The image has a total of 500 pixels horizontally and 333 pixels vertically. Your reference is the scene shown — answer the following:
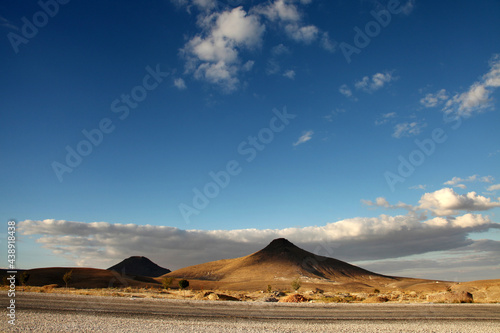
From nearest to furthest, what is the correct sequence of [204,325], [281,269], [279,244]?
[204,325], [281,269], [279,244]

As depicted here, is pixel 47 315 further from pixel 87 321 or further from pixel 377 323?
pixel 377 323

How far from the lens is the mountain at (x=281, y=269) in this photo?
134375 mm

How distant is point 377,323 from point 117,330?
10.7m

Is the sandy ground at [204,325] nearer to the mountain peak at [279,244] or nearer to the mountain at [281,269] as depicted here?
the mountain at [281,269]

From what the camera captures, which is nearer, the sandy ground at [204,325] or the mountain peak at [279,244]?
the sandy ground at [204,325]

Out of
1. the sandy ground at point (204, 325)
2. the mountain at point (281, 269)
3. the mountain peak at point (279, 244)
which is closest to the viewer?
the sandy ground at point (204, 325)

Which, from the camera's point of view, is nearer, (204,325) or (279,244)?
(204,325)

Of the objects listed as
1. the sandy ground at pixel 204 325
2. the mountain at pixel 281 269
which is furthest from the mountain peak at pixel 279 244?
the sandy ground at pixel 204 325

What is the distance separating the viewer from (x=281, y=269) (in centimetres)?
14262

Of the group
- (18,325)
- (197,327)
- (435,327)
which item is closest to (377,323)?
A: (435,327)

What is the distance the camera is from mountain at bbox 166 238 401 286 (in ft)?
441

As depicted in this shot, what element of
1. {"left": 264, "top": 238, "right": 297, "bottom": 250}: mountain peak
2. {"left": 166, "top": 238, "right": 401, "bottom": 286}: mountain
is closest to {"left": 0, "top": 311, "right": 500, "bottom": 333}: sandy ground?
{"left": 166, "top": 238, "right": 401, "bottom": 286}: mountain

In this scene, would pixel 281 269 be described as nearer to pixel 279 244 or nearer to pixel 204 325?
pixel 279 244

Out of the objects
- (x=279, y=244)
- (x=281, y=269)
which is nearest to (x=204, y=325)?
(x=281, y=269)
